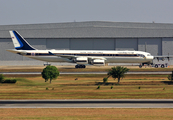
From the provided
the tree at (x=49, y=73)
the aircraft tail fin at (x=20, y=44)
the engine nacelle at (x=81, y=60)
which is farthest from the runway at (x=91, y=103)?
the aircraft tail fin at (x=20, y=44)

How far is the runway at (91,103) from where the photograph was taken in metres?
24.0

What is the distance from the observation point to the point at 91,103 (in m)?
25.5

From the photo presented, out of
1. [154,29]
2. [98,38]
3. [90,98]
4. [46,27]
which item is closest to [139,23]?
[154,29]

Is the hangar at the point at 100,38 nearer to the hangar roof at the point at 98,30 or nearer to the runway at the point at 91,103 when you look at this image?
the hangar roof at the point at 98,30

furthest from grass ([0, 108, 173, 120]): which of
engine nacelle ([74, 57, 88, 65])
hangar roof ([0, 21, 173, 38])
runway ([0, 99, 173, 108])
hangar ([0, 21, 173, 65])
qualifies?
hangar roof ([0, 21, 173, 38])

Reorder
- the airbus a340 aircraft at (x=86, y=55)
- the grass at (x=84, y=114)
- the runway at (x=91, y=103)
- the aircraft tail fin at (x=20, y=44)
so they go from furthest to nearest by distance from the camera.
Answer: the aircraft tail fin at (x=20, y=44) → the airbus a340 aircraft at (x=86, y=55) → the runway at (x=91, y=103) → the grass at (x=84, y=114)

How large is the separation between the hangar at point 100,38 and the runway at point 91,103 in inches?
2699

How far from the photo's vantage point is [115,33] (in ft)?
311

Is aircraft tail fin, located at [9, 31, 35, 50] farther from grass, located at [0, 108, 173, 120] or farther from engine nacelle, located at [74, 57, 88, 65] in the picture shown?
grass, located at [0, 108, 173, 120]

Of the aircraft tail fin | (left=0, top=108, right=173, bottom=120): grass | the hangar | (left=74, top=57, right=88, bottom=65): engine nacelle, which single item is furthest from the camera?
the hangar

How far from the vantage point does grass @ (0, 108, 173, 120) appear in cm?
2002

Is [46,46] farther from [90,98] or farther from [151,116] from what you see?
[151,116]

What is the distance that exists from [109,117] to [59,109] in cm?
514

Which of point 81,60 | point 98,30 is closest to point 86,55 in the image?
point 81,60
